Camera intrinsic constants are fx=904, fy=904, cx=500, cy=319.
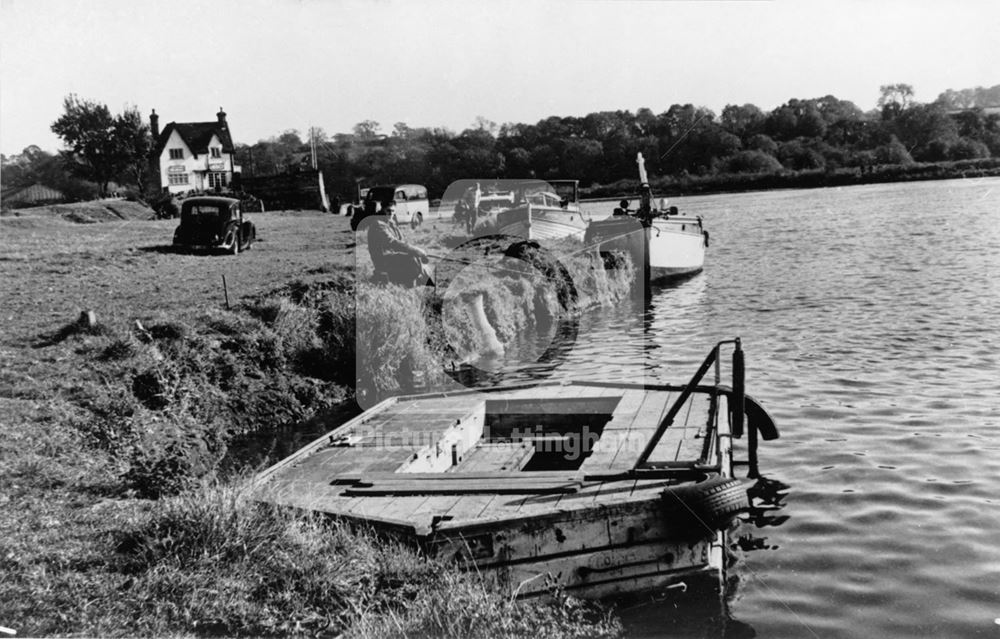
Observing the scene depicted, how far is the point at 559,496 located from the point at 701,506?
1307 mm

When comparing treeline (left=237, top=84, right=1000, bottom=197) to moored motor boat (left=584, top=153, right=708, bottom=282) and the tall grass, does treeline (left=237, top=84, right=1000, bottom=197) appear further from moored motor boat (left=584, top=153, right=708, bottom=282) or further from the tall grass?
the tall grass

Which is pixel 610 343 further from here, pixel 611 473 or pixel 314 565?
pixel 314 565

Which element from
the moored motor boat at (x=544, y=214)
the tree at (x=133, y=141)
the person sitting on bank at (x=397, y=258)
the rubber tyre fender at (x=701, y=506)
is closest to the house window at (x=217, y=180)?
the tree at (x=133, y=141)

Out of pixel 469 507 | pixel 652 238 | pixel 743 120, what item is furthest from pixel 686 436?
pixel 743 120

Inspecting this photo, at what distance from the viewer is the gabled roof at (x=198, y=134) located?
7069cm

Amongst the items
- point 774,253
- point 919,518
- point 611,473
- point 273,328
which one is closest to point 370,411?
point 273,328

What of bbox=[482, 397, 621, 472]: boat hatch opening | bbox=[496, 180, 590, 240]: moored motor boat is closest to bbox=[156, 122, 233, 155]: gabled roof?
bbox=[496, 180, 590, 240]: moored motor boat

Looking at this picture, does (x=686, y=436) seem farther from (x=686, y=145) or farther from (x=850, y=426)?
(x=686, y=145)

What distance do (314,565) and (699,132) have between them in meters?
107

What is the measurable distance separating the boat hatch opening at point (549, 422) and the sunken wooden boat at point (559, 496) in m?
0.67

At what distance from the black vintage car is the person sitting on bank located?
10040 mm

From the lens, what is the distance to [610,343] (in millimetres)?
22344

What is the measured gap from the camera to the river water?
7.98 meters

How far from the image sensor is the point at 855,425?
1352cm
